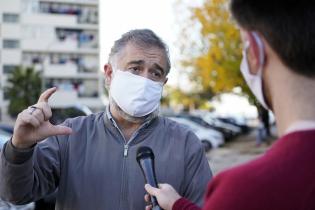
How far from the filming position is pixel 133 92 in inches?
104

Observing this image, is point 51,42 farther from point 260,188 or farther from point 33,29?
point 260,188

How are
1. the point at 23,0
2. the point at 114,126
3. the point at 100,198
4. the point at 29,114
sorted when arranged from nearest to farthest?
the point at 29,114 → the point at 100,198 → the point at 114,126 → the point at 23,0

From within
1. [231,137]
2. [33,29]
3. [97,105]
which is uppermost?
[33,29]

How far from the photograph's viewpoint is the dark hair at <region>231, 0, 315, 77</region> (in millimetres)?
1254

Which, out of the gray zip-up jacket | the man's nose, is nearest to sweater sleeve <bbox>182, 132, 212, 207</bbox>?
the gray zip-up jacket

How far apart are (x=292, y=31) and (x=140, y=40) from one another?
55.9 inches

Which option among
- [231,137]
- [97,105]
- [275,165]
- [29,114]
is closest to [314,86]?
[275,165]

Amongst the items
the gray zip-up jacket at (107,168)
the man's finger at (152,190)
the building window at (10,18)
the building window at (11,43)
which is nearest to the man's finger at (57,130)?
the gray zip-up jacket at (107,168)

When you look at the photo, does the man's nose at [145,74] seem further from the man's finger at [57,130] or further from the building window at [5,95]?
the building window at [5,95]

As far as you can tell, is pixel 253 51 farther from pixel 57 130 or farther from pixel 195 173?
pixel 195 173

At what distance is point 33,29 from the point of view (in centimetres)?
5372

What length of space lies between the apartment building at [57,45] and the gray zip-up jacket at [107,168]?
4729cm

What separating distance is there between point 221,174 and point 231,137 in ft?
88.6

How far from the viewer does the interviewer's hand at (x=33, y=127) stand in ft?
6.43
